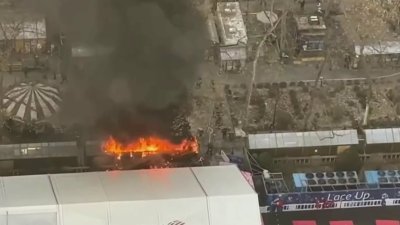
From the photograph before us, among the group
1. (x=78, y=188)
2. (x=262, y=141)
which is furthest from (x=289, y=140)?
(x=78, y=188)

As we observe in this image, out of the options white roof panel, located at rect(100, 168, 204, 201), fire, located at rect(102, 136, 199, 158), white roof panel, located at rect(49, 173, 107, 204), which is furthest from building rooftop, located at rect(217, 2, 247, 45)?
white roof panel, located at rect(49, 173, 107, 204)

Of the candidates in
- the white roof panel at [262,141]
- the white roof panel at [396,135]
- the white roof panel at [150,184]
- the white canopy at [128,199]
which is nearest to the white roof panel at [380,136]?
the white roof panel at [396,135]

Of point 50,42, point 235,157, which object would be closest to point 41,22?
point 50,42

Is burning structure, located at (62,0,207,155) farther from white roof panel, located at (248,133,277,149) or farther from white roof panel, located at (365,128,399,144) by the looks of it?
white roof panel, located at (365,128,399,144)

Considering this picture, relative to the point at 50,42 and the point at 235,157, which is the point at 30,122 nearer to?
the point at 50,42

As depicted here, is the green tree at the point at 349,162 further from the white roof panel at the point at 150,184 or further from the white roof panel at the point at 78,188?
the white roof panel at the point at 78,188
